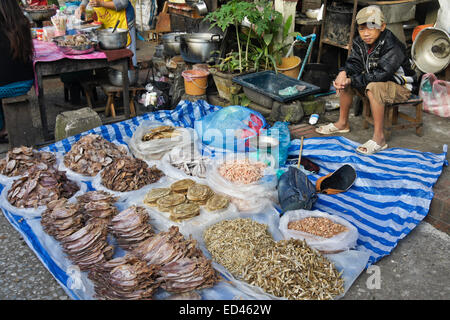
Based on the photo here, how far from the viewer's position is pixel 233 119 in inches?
190

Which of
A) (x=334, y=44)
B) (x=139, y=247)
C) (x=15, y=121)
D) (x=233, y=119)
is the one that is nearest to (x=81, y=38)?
(x=15, y=121)

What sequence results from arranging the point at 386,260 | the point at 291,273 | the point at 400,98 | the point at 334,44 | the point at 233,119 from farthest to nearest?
the point at 334,44, the point at 233,119, the point at 400,98, the point at 386,260, the point at 291,273

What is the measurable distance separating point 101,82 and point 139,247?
3722mm

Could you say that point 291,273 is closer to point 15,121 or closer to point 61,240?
point 61,240

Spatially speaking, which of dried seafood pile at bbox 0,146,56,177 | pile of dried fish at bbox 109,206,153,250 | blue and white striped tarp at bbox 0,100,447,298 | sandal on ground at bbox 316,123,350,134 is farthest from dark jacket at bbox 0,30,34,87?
sandal on ground at bbox 316,123,350,134

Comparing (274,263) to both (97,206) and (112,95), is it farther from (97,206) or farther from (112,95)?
(112,95)

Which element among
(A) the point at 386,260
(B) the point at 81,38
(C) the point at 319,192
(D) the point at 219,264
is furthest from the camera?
(B) the point at 81,38

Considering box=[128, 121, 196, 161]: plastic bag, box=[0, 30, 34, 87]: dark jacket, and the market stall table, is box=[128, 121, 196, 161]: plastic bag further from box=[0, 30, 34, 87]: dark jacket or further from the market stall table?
box=[0, 30, 34, 87]: dark jacket

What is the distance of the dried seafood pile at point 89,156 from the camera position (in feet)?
13.4

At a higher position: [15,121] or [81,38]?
[81,38]

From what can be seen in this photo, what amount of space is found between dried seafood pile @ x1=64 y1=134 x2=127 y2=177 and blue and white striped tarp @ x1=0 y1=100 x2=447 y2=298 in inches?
23.1

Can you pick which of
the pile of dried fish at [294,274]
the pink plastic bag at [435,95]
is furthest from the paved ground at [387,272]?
the pink plastic bag at [435,95]

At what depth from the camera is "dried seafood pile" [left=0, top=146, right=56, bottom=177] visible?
155 inches

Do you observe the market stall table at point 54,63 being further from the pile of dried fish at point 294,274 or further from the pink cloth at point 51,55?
the pile of dried fish at point 294,274
